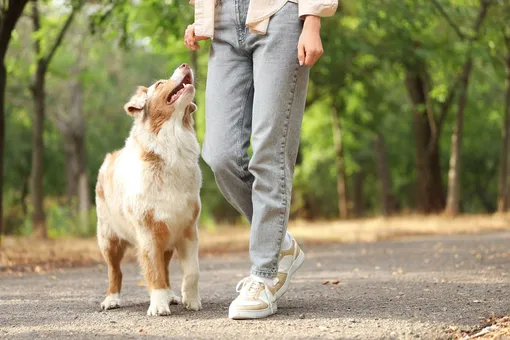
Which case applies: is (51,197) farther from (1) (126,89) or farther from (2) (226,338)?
(2) (226,338)

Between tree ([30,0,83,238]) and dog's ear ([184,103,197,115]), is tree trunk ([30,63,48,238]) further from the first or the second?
dog's ear ([184,103,197,115])

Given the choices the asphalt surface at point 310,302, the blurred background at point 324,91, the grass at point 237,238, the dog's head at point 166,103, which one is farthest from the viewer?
the blurred background at point 324,91

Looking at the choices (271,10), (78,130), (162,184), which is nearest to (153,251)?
(162,184)

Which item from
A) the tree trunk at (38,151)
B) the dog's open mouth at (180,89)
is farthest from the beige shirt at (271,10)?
the tree trunk at (38,151)

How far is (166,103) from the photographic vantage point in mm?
4934

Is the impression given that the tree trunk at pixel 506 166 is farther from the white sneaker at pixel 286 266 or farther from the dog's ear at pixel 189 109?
the dog's ear at pixel 189 109

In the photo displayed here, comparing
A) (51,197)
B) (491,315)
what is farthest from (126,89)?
(491,315)

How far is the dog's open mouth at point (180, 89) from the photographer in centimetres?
494

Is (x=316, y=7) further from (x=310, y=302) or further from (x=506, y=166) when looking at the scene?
(x=506, y=166)

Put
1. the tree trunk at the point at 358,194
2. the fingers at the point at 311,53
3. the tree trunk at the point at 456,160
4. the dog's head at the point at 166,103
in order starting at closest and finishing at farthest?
the fingers at the point at 311,53
the dog's head at the point at 166,103
the tree trunk at the point at 456,160
the tree trunk at the point at 358,194

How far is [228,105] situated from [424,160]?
16.8 metres

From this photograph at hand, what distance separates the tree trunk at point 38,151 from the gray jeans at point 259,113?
405 inches

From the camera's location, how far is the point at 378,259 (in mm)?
9039

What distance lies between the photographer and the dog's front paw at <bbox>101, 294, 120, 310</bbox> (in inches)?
207
